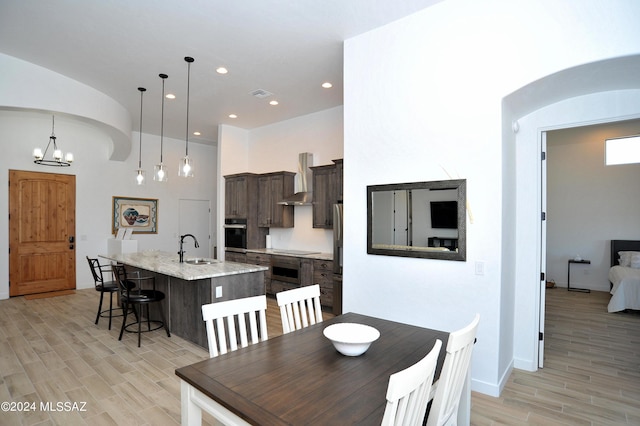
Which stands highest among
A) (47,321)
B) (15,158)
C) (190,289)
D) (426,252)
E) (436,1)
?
(436,1)

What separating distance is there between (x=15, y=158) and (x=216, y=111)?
3846 millimetres

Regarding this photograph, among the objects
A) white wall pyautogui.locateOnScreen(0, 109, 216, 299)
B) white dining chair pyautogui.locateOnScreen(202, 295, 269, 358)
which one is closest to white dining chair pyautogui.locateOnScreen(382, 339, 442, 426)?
white dining chair pyautogui.locateOnScreen(202, 295, 269, 358)

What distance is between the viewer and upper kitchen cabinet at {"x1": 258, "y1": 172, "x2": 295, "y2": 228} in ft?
20.8

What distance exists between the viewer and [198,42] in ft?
12.0

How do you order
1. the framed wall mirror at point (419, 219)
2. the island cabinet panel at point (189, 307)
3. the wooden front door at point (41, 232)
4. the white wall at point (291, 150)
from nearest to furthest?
the framed wall mirror at point (419, 219) → the island cabinet panel at point (189, 307) → the white wall at point (291, 150) → the wooden front door at point (41, 232)

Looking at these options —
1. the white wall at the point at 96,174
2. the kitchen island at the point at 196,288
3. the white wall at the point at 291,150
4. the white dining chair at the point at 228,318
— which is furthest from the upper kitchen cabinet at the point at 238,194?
the white dining chair at the point at 228,318

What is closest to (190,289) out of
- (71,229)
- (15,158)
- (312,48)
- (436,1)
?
(312,48)

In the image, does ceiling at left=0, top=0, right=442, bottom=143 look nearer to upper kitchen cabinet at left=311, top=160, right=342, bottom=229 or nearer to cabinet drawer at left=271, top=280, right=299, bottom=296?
upper kitchen cabinet at left=311, top=160, right=342, bottom=229

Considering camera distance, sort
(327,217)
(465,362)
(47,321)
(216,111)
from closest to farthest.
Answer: (465,362) < (47,321) < (327,217) < (216,111)

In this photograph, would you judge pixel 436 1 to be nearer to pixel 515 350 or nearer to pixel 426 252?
pixel 426 252

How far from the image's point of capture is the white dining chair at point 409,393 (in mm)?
999

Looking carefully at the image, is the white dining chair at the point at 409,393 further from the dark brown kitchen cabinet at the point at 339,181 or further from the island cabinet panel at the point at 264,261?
the island cabinet panel at the point at 264,261

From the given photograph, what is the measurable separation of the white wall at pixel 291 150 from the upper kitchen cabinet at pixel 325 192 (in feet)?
1.49

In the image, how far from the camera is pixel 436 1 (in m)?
2.92
